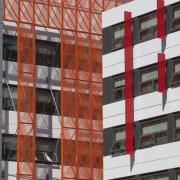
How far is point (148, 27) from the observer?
76.4 meters

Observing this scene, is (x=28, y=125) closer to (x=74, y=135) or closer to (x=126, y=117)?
(x=74, y=135)

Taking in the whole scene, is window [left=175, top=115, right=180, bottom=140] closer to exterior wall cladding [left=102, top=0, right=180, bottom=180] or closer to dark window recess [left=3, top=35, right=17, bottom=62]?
exterior wall cladding [left=102, top=0, right=180, bottom=180]

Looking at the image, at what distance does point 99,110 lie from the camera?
98750 mm

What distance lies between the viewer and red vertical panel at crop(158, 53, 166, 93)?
73250 mm

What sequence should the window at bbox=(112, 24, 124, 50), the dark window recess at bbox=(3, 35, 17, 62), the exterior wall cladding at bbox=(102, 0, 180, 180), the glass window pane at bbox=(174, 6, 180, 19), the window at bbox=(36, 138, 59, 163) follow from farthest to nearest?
the dark window recess at bbox=(3, 35, 17, 62) < the window at bbox=(36, 138, 59, 163) < the window at bbox=(112, 24, 124, 50) < the glass window pane at bbox=(174, 6, 180, 19) < the exterior wall cladding at bbox=(102, 0, 180, 180)

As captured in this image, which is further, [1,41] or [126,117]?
[1,41]

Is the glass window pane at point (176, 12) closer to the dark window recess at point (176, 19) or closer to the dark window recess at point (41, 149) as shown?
the dark window recess at point (176, 19)

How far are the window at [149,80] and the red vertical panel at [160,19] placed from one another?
246 cm

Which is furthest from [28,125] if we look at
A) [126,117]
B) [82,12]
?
[126,117]

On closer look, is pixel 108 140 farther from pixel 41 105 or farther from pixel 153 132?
pixel 41 105

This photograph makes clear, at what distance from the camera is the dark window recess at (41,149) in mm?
96250

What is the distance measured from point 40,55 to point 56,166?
34.8ft

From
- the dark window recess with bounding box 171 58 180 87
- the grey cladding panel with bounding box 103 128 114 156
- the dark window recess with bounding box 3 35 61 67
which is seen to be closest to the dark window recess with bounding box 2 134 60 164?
the dark window recess with bounding box 3 35 61 67

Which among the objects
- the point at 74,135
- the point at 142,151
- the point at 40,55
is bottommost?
the point at 142,151
